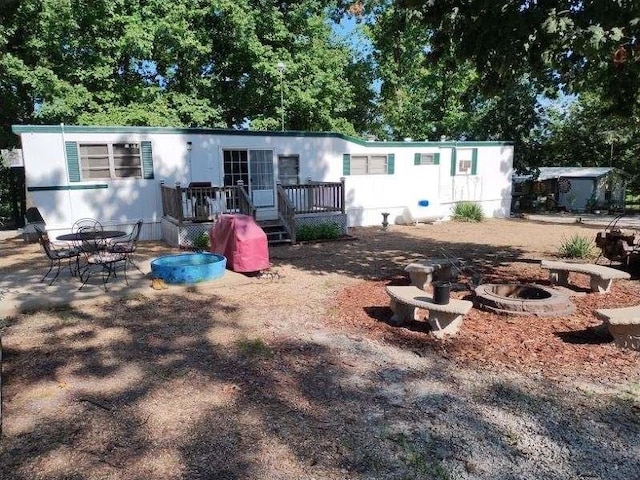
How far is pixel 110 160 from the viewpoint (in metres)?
11.0

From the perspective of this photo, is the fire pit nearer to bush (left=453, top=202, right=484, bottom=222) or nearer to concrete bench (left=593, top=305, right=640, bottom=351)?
concrete bench (left=593, top=305, right=640, bottom=351)

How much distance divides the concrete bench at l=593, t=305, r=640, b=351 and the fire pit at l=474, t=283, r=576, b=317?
860mm

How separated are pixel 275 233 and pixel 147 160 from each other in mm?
3646

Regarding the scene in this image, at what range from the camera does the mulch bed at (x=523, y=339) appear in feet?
14.2

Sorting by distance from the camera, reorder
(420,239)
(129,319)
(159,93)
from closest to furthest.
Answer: (129,319) → (420,239) → (159,93)

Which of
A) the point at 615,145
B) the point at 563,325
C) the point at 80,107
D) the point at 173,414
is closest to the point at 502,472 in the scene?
the point at 173,414

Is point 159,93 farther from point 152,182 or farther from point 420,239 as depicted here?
point 420,239

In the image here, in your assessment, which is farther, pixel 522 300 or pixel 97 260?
pixel 97 260

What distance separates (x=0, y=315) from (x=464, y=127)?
23.9 meters

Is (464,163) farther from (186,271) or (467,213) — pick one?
(186,271)

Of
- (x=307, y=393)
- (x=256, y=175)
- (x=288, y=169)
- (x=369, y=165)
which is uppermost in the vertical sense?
(x=369, y=165)

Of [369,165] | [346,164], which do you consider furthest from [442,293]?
[369,165]

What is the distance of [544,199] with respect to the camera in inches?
949

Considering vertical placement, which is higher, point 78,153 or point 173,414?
point 78,153
